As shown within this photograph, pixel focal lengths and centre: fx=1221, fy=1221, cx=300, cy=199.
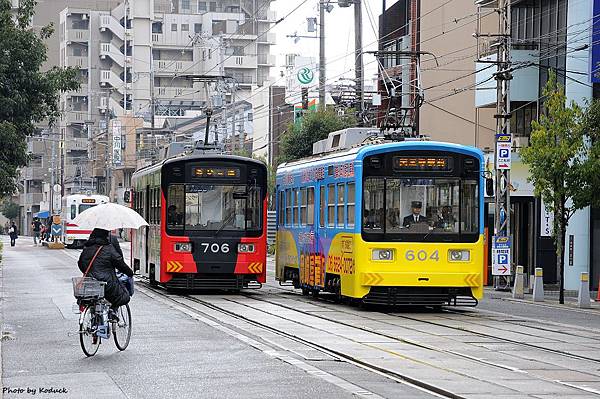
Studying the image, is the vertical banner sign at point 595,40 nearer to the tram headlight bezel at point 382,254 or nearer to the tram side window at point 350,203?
the tram side window at point 350,203

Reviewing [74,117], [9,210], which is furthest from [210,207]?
[9,210]

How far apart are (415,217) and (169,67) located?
9200 cm

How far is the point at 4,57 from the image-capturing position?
115ft

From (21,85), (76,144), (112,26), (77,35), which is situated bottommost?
(21,85)

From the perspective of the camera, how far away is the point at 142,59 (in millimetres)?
110938

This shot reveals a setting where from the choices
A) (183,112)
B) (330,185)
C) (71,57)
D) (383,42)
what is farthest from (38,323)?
(71,57)

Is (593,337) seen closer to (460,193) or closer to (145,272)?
(460,193)

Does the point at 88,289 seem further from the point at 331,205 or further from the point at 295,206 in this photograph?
the point at 295,206

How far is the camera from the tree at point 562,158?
29.3 metres

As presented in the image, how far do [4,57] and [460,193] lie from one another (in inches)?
656

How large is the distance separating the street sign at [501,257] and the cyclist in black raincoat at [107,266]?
18794mm

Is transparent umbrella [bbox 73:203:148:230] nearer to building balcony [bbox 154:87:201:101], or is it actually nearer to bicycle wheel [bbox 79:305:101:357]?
bicycle wheel [bbox 79:305:101:357]

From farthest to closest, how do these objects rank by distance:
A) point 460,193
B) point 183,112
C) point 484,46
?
point 183,112 < point 484,46 < point 460,193

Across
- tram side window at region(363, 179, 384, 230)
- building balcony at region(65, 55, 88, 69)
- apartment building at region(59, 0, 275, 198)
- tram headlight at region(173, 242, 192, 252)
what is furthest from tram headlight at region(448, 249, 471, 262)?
building balcony at region(65, 55, 88, 69)
